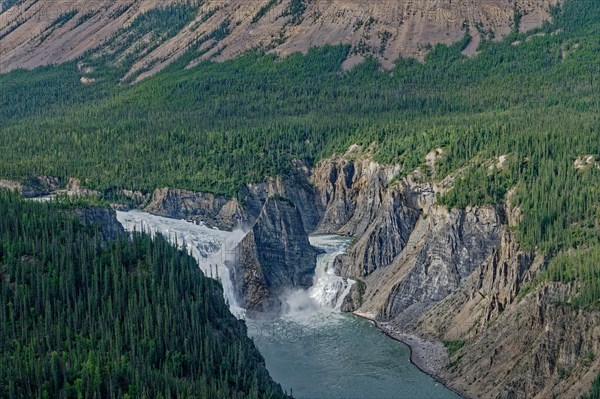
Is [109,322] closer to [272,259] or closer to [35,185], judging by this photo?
[272,259]

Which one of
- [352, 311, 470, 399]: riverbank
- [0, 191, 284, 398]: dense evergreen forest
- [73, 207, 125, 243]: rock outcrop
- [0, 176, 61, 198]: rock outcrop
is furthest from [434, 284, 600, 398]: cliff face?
[0, 176, 61, 198]: rock outcrop

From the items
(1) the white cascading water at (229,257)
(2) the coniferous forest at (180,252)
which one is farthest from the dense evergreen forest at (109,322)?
(1) the white cascading water at (229,257)

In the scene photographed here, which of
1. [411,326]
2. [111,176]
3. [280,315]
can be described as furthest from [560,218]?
[111,176]

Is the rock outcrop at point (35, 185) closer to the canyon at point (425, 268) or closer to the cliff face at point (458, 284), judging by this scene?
the canyon at point (425, 268)

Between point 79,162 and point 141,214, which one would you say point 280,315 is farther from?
point 79,162

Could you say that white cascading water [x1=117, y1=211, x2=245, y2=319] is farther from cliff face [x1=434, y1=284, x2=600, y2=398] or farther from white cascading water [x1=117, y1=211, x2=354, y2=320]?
cliff face [x1=434, y1=284, x2=600, y2=398]
